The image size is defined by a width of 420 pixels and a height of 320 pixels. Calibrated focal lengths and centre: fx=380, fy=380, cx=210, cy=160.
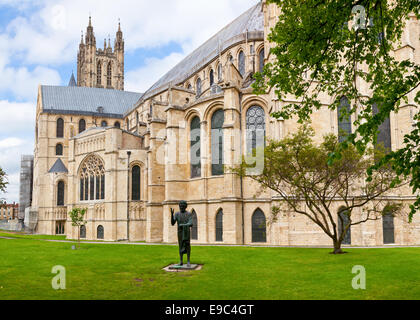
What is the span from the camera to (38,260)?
16031 millimetres

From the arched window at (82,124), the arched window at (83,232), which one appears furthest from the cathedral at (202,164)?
the arched window at (82,124)

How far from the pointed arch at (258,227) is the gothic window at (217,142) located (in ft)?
13.8

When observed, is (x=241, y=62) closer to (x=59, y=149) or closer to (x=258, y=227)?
(x=258, y=227)

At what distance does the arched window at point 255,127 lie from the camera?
90.9 feet

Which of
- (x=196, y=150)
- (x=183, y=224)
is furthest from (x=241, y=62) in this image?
(x=183, y=224)

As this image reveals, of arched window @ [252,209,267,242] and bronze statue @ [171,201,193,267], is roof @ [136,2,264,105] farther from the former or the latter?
bronze statue @ [171,201,193,267]

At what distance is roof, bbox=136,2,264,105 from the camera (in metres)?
35.4

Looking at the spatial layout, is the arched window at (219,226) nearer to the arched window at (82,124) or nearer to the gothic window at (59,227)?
the gothic window at (59,227)

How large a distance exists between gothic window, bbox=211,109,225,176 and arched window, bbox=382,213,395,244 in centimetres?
1157

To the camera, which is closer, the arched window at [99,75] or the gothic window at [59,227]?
the gothic window at [59,227]

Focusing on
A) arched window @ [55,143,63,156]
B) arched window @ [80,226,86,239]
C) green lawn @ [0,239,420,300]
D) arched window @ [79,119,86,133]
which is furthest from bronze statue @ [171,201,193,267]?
arched window @ [79,119,86,133]
